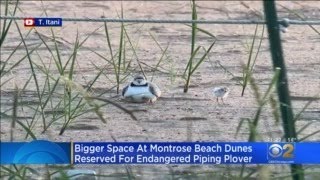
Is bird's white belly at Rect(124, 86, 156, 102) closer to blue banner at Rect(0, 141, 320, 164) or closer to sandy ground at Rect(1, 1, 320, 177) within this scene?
sandy ground at Rect(1, 1, 320, 177)

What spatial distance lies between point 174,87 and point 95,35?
80.3 inches

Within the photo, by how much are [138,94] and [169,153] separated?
182 cm

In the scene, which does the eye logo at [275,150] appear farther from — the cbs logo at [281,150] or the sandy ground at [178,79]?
the sandy ground at [178,79]

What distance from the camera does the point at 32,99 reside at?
5953mm

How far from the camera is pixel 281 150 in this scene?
421 cm

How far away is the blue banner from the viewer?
4.18 m

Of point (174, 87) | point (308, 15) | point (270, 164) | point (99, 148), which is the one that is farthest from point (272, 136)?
point (308, 15)

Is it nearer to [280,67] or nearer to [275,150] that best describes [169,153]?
[275,150]

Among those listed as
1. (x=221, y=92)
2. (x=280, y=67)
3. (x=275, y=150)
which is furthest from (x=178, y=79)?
(x=280, y=67)

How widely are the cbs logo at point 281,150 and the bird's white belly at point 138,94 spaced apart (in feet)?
6.02

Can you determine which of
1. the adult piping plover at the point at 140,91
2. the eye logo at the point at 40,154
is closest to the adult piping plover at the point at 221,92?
the adult piping plover at the point at 140,91

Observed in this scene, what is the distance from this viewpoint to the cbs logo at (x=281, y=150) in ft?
13.8

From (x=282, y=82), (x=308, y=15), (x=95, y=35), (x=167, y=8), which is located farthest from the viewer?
(x=167, y=8)

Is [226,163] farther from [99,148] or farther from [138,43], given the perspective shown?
[138,43]
